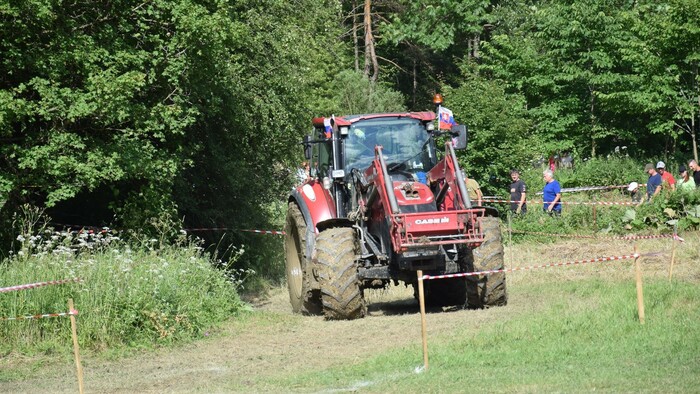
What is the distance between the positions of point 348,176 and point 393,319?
89.4 inches

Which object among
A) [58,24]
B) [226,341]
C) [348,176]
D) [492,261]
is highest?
[58,24]

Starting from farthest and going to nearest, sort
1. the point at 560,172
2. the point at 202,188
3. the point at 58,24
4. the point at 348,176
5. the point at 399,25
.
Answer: the point at 399,25
the point at 560,172
the point at 202,188
the point at 58,24
the point at 348,176

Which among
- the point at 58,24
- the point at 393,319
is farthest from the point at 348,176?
the point at 58,24

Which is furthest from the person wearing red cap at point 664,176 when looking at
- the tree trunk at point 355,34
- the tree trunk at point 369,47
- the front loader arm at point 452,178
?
the tree trunk at point 355,34

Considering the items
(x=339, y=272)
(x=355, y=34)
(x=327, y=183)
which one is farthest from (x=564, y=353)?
(x=355, y=34)

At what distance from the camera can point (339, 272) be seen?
45.3 ft

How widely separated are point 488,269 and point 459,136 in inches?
77.8

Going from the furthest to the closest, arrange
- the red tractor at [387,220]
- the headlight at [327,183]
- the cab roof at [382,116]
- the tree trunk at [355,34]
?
the tree trunk at [355,34] → the headlight at [327,183] → the cab roof at [382,116] → the red tractor at [387,220]

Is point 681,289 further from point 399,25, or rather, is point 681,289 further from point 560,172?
point 399,25

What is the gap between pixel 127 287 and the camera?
14.1 metres

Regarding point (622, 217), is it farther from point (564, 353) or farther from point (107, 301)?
point (107, 301)

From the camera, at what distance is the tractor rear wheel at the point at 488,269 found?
1384 centimetres

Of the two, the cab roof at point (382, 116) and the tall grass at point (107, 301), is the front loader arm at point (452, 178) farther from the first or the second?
the tall grass at point (107, 301)

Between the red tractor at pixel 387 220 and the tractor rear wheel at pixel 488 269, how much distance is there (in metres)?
0.01
